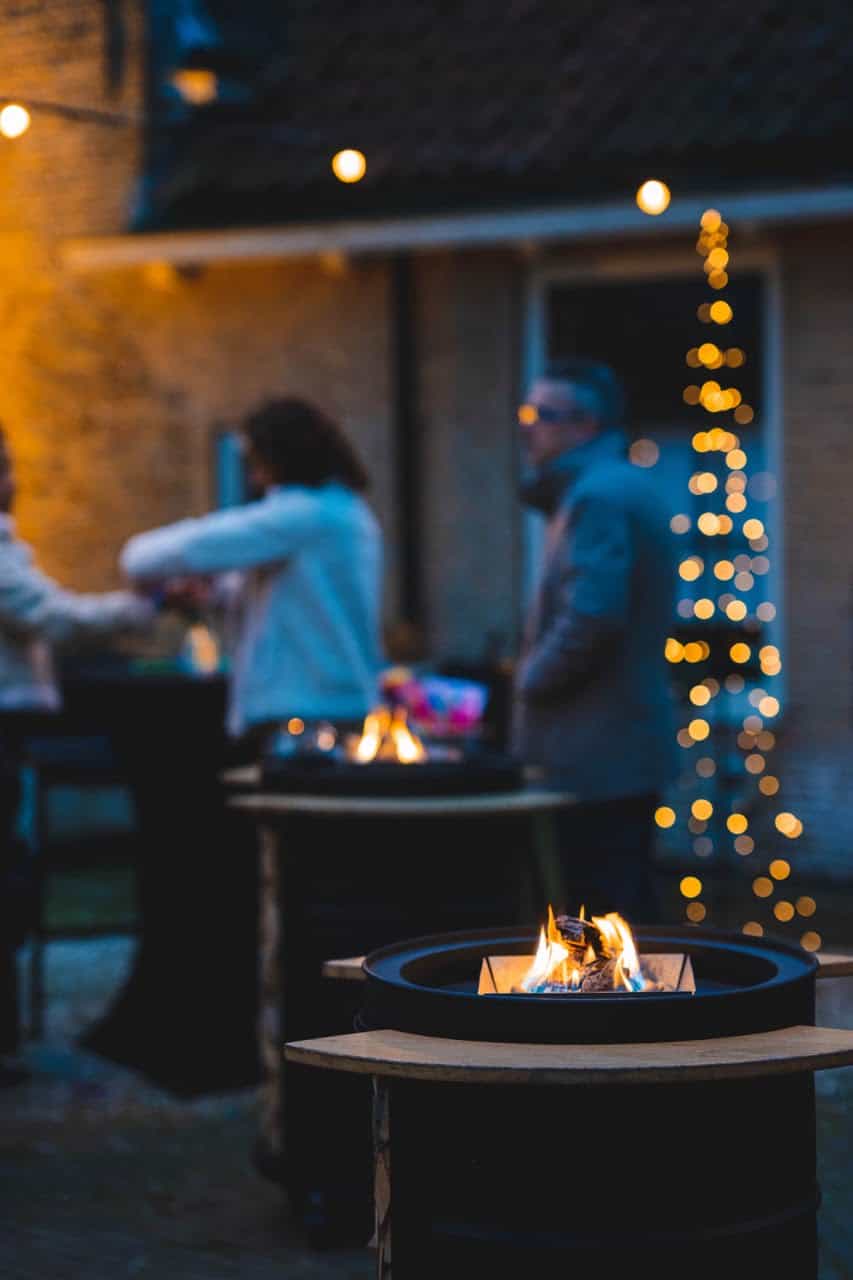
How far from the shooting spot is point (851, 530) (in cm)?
1044

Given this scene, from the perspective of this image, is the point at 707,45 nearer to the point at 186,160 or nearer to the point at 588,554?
the point at 186,160

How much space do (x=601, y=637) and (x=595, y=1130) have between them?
9.65ft

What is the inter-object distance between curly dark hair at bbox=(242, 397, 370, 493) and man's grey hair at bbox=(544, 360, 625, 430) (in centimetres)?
65

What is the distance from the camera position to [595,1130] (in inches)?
107

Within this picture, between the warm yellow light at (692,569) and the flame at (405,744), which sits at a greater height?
the warm yellow light at (692,569)

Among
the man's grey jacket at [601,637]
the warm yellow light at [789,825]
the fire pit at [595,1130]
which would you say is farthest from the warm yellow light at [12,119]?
the warm yellow light at [789,825]

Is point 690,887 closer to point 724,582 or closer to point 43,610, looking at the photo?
point 724,582

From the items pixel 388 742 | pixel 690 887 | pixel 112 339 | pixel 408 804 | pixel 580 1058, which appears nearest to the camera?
pixel 580 1058

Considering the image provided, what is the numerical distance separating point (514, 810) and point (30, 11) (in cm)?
891

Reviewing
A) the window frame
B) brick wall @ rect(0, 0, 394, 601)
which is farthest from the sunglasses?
brick wall @ rect(0, 0, 394, 601)

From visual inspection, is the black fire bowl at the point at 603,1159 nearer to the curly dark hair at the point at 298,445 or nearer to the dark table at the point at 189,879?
the curly dark hair at the point at 298,445

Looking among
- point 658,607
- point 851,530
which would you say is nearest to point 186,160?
point 851,530

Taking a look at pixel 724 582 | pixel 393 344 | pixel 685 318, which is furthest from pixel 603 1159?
pixel 393 344

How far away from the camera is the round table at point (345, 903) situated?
4645 mm
